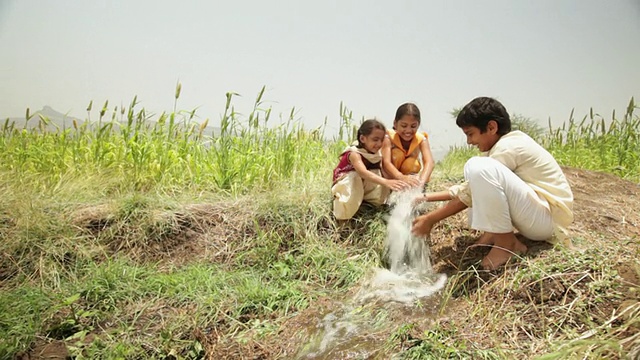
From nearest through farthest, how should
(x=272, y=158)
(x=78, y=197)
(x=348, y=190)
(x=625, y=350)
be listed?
(x=625, y=350) < (x=348, y=190) < (x=78, y=197) < (x=272, y=158)

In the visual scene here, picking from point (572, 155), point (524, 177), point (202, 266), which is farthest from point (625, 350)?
point (572, 155)

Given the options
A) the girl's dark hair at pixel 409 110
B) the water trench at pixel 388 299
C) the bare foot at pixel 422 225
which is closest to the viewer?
the water trench at pixel 388 299

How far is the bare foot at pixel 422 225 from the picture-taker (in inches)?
85.9

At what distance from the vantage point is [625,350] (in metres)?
1.18

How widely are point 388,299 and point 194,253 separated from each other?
1181 mm

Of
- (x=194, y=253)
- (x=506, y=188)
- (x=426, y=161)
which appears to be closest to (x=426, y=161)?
(x=426, y=161)

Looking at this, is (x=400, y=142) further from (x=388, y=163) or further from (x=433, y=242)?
(x=433, y=242)

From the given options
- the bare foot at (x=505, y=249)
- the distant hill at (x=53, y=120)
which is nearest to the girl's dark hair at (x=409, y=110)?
the bare foot at (x=505, y=249)

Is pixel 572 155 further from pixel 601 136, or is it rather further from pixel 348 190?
pixel 348 190

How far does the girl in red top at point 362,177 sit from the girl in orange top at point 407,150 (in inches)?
2.9

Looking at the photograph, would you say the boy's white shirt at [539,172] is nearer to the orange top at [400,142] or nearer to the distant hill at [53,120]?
the orange top at [400,142]

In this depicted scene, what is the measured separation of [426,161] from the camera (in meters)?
2.65

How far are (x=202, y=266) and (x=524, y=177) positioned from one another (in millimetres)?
1717

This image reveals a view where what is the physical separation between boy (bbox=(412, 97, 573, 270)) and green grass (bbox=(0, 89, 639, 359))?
163mm
